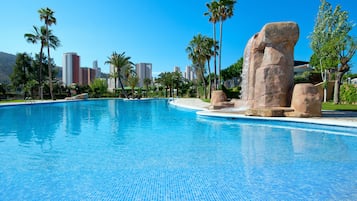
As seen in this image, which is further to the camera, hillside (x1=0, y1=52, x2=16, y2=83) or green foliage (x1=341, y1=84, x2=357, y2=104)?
hillside (x1=0, y1=52, x2=16, y2=83)

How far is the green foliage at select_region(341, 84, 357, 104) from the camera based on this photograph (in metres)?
20.0

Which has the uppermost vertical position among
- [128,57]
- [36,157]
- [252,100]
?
[128,57]

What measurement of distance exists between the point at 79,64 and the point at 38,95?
5177 centimetres

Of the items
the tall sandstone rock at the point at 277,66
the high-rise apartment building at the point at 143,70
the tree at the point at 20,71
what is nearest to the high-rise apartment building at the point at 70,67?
the high-rise apartment building at the point at 143,70

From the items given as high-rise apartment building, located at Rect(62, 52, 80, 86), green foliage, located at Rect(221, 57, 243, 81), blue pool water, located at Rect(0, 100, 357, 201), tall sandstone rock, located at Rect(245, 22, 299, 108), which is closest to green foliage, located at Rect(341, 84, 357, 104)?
tall sandstone rock, located at Rect(245, 22, 299, 108)

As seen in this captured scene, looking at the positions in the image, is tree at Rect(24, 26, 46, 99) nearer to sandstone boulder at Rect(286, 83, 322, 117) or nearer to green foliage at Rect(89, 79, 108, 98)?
green foliage at Rect(89, 79, 108, 98)

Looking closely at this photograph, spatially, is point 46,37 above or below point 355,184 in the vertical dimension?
above

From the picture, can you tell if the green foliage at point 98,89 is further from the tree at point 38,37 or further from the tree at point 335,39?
the tree at point 335,39

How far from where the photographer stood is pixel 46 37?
3328cm

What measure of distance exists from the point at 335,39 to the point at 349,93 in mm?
5955

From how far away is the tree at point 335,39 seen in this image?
56.4 feet

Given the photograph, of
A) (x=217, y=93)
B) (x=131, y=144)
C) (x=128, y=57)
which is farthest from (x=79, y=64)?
(x=131, y=144)

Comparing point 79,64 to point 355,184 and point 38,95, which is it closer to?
point 38,95

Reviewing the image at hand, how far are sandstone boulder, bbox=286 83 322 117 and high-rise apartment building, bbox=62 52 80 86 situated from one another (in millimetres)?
82450
